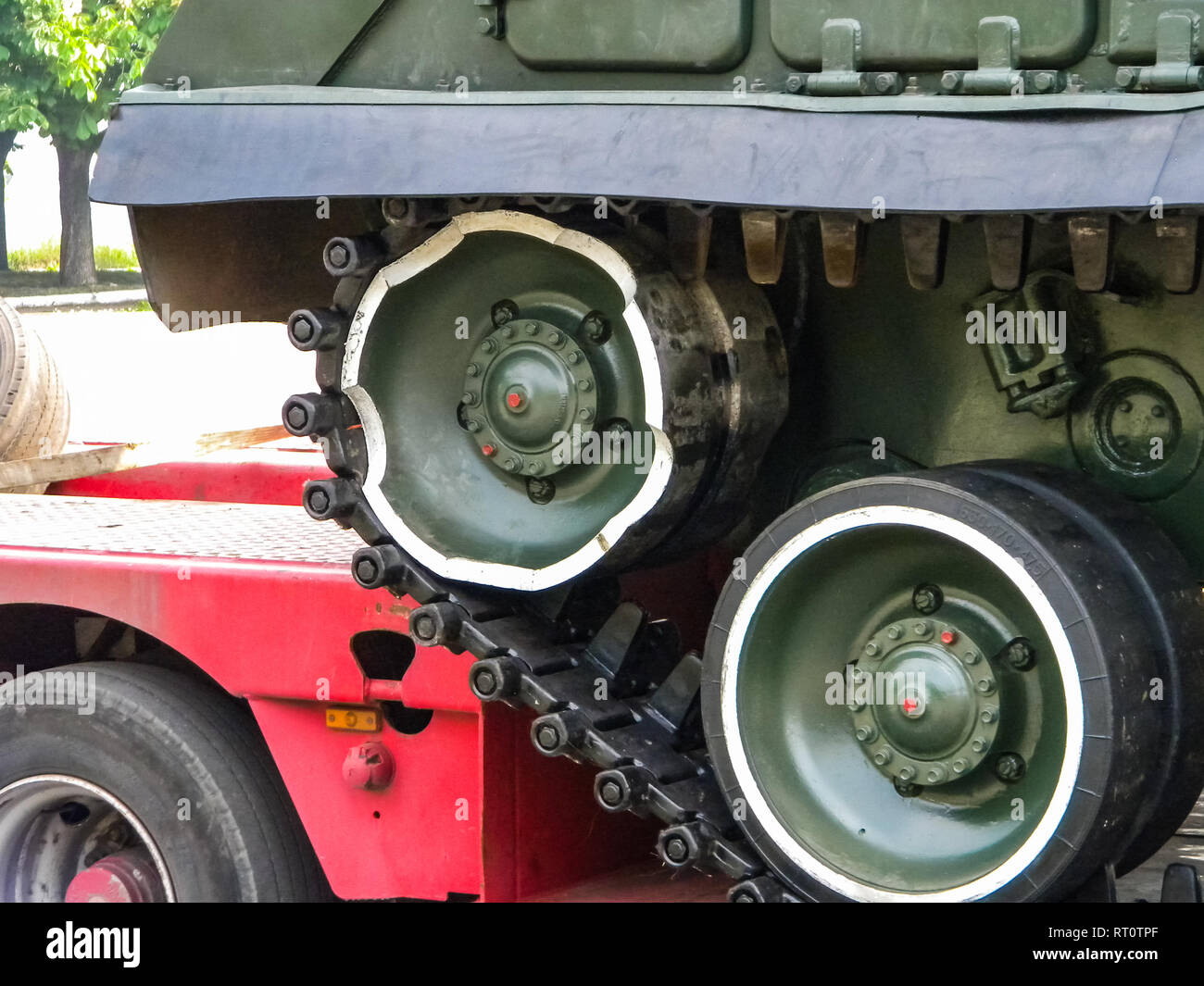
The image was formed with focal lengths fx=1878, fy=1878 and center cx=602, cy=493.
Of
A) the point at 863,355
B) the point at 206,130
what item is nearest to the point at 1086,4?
the point at 863,355

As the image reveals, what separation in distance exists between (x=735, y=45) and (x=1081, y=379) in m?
1.00

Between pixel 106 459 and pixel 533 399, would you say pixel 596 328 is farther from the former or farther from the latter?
pixel 106 459

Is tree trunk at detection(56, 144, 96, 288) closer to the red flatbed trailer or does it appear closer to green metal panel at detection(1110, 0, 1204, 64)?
the red flatbed trailer

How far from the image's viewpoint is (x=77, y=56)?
2639 cm

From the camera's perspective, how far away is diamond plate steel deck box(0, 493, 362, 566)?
14.5ft

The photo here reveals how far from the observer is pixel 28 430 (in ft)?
20.6

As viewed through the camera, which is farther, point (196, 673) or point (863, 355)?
point (196, 673)

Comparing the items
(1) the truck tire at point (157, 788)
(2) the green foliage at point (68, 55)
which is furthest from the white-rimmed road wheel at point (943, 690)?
(2) the green foliage at point (68, 55)

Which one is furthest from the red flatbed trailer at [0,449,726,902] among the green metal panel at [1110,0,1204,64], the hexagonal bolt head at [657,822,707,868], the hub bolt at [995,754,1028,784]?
the green metal panel at [1110,0,1204,64]

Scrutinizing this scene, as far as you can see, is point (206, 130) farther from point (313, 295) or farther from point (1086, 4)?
point (1086, 4)

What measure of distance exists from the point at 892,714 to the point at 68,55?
25182mm

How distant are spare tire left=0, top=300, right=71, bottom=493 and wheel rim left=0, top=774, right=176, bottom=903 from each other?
2.05 m

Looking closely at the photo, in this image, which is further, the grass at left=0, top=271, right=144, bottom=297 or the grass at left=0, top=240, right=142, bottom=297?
the grass at left=0, top=240, right=142, bottom=297

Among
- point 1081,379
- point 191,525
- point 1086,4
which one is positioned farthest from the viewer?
point 191,525
